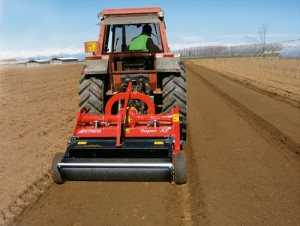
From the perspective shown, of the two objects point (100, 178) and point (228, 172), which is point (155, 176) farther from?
point (228, 172)

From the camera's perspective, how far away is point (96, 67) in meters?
5.50

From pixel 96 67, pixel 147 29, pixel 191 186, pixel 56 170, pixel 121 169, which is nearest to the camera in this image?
pixel 121 169

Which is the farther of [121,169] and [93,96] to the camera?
[93,96]

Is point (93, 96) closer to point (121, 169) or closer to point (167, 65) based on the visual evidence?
point (167, 65)

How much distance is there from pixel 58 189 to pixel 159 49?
308 centimetres

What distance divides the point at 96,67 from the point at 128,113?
1161mm

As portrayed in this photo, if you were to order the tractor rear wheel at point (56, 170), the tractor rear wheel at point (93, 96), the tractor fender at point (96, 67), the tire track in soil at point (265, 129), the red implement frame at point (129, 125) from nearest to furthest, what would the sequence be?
the tractor rear wheel at point (56, 170)
the red implement frame at point (129, 125)
the tractor fender at point (96, 67)
the tractor rear wheel at point (93, 96)
the tire track in soil at point (265, 129)

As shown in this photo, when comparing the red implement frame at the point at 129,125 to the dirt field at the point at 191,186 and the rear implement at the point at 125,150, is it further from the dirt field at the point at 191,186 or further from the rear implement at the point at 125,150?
the dirt field at the point at 191,186

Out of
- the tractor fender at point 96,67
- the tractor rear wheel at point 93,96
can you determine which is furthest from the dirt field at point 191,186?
the tractor fender at point 96,67

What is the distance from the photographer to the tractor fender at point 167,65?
5404mm

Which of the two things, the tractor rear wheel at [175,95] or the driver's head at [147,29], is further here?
the driver's head at [147,29]

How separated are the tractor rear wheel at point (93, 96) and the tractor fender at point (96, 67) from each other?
0.80ft

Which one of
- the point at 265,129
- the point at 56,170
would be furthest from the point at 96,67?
the point at 265,129

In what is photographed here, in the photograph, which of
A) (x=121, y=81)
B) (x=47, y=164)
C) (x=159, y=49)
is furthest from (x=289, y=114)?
(x=47, y=164)
